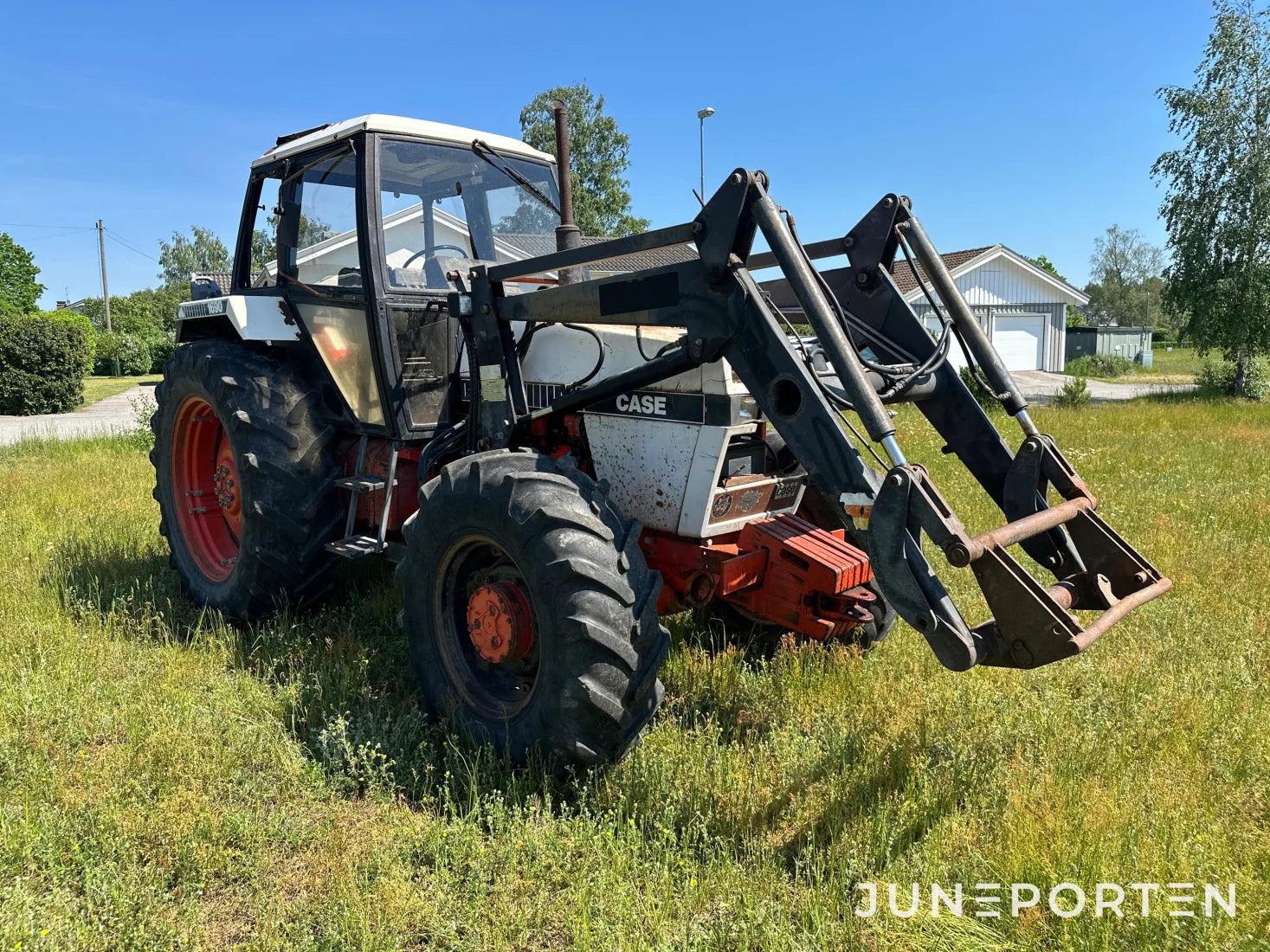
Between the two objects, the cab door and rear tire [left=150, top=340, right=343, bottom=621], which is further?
rear tire [left=150, top=340, right=343, bottom=621]

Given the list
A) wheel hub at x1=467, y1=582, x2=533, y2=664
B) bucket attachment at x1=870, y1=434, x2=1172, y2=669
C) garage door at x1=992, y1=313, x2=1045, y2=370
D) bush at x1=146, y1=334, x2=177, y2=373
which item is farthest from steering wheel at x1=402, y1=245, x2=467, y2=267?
bush at x1=146, y1=334, x2=177, y2=373

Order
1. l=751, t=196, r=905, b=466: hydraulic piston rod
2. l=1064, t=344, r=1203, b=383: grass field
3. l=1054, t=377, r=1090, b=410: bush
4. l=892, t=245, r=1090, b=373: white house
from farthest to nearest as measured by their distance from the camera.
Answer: l=892, t=245, r=1090, b=373: white house
l=1064, t=344, r=1203, b=383: grass field
l=1054, t=377, r=1090, b=410: bush
l=751, t=196, r=905, b=466: hydraulic piston rod

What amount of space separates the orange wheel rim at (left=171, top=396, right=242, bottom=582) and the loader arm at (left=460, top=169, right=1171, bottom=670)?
238 cm

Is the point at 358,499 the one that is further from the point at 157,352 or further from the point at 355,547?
the point at 157,352

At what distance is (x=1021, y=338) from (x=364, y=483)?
3410 centimetres

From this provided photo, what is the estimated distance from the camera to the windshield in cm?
461

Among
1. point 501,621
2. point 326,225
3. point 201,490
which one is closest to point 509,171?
point 326,225

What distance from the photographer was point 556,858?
292cm

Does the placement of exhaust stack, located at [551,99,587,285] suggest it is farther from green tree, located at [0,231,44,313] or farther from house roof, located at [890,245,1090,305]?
green tree, located at [0,231,44,313]

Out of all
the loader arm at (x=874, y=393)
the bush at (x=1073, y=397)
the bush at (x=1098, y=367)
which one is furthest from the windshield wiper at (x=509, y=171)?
the bush at (x=1098, y=367)

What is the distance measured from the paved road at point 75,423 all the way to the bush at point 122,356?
52.6 ft

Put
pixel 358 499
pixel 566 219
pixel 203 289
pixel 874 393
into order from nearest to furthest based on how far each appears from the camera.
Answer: pixel 874 393
pixel 566 219
pixel 358 499
pixel 203 289

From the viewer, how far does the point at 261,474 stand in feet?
15.1

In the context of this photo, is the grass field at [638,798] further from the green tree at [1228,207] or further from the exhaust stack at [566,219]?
the green tree at [1228,207]
